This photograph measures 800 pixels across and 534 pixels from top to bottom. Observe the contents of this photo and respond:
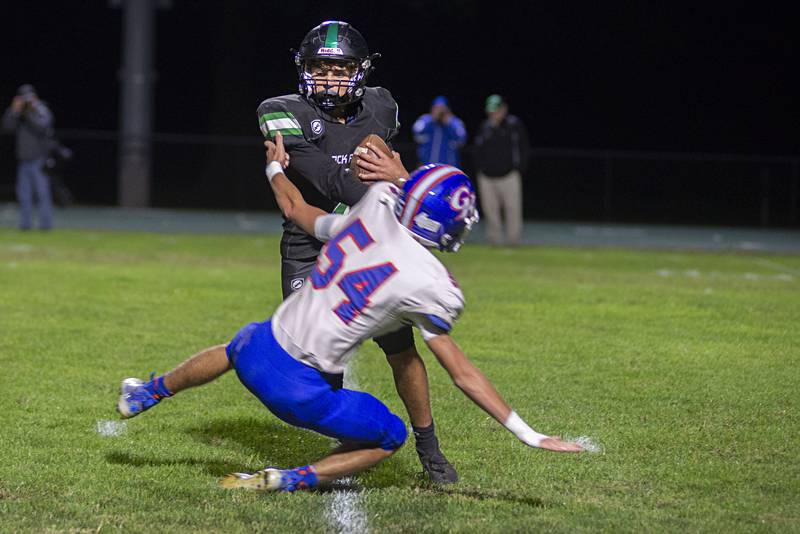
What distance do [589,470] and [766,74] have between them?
3552 cm

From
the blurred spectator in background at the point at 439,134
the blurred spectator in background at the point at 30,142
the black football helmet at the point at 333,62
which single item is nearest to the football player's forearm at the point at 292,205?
the black football helmet at the point at 333,62

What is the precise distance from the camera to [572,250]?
691 inches

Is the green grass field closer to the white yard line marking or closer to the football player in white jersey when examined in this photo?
the white yard line marking

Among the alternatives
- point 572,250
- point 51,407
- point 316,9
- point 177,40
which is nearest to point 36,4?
point 177,40

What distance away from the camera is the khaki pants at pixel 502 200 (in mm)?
17109

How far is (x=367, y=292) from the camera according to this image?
4.55m

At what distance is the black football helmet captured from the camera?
17.9 ft

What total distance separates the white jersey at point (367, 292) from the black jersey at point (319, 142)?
65 centimetres

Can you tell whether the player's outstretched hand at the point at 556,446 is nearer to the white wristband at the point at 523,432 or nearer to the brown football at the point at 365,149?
the white wristband at the point at 523,432

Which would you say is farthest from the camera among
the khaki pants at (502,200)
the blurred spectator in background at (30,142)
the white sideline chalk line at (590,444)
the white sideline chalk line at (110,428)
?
the blurred spectator in background at (30,142)

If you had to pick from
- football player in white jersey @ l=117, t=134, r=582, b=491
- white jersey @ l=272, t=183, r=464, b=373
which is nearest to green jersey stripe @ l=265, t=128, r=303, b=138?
football player in white jersey @ l=117, t=134, r=582, b=491

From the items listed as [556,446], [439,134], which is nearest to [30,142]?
[439,134]

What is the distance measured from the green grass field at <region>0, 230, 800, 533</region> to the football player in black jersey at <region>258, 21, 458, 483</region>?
33 cm

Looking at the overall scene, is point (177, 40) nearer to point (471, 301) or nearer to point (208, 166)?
point (208, 166)
